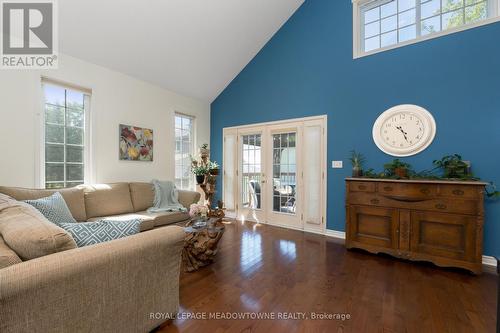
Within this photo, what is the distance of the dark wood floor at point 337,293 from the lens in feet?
5.56

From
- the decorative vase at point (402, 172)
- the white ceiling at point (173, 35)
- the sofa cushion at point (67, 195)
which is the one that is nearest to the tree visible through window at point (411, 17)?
the white ceiling at point (173, 35)

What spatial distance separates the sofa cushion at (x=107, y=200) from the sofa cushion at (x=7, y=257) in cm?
238

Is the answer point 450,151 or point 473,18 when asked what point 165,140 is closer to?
point 450,151

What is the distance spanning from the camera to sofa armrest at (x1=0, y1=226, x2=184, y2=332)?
3.23 feet

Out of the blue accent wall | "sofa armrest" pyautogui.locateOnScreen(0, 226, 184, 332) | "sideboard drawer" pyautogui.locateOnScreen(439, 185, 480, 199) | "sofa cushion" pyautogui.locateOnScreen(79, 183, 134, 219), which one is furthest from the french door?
"sofa armrest" pyautogui.locateOnScreen(0, 226, 184, 332)

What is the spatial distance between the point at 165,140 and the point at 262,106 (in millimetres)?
2175

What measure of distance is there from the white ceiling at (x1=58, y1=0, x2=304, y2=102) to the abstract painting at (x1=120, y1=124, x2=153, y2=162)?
101 centimetres

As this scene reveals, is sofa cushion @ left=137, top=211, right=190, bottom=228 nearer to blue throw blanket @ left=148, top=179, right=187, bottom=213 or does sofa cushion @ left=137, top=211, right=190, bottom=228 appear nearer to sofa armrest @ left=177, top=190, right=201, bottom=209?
blue throw blanket @ left=148, top=179, right=187, bottom=213

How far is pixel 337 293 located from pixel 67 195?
11.4 feet

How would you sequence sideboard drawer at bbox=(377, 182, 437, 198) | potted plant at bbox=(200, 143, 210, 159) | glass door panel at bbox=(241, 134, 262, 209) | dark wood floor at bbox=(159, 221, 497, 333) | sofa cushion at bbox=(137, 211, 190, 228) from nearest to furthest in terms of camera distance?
dark wood floor at bbox=(159, 221, 497, 333), sideboard drawer at bbox=(377, 182, 437, 198), sofa cushion at bbox=(137, 211, 190, 228), glass door panel at bbox=(241, 134, 262, 209), potted plant at bbox=(200, 143, 210, 159)

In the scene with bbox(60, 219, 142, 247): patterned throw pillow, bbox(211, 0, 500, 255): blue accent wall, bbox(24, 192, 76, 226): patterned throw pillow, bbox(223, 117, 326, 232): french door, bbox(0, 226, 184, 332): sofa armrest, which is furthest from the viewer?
bbox(223, 117, 326, 232): french door

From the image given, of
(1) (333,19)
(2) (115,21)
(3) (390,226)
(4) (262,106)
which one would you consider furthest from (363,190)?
(2) (115,21)

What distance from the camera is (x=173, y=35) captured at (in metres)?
3.71

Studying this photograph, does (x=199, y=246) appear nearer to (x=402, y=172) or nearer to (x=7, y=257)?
(x=7, y=257)
